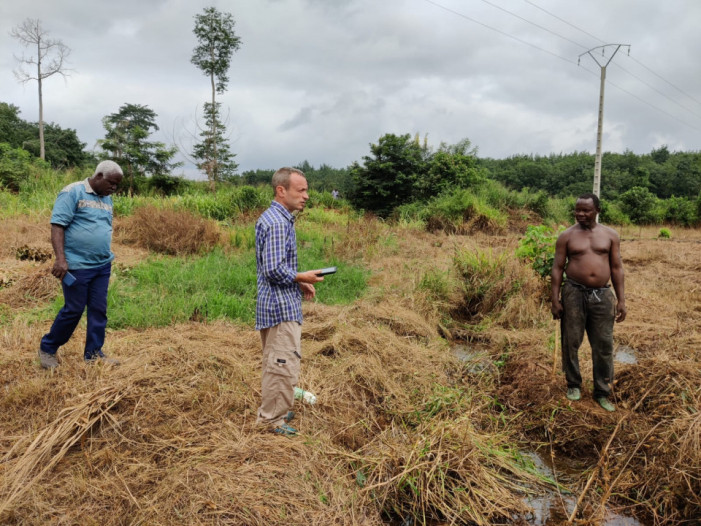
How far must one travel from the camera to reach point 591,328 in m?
3.60

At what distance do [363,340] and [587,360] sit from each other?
228 cm

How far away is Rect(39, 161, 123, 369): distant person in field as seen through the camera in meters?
3.47

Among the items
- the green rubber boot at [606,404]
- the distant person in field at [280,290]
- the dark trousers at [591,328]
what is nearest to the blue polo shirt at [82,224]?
the distant person in field at [280,290]

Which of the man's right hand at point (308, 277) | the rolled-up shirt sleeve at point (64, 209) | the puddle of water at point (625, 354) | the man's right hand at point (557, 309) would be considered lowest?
the puddle of water at point (625, 354)

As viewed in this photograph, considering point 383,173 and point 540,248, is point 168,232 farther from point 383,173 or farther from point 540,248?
point 383,173

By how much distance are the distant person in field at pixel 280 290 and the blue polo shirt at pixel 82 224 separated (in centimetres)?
170

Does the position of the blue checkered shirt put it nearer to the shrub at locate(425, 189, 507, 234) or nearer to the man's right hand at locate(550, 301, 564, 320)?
the man's right hand at locate(550, 301, 564, 320)

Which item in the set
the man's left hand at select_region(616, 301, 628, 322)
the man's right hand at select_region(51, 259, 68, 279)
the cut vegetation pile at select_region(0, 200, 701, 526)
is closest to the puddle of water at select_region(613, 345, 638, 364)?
the cut vegetation pile at select_region(0, 200, 701, 526)

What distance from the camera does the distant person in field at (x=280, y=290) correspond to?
265 cm

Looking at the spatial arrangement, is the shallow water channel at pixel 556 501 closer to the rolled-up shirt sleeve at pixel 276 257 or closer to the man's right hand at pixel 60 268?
the rolled-up shirt sleeve at pixel 276 257

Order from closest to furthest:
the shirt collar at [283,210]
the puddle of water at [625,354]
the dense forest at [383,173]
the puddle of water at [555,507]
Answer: the puddle of water at [555,507], the shirt collar at [283,210], the puddle of water at [625,354], the dense forest at [383,173]

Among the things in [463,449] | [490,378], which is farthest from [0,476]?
[490,378]

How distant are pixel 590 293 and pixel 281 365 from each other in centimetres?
250

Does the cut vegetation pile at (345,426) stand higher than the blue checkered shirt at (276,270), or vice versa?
the blue checkered shirt at (276,270)
